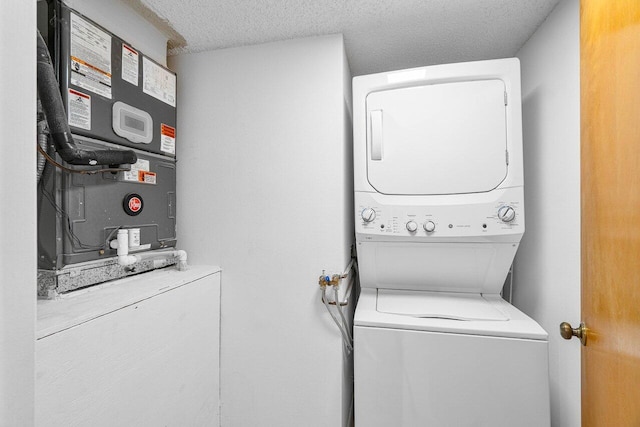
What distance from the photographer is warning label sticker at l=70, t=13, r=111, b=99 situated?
3.63 ft

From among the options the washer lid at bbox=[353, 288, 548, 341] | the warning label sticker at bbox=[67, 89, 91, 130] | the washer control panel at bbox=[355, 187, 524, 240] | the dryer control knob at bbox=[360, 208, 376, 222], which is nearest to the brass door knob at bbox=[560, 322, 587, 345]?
the washer lid at bbox=[353, 288, 548, 341]

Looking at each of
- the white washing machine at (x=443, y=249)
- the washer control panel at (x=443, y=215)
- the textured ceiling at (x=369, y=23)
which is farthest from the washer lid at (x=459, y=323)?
the textured ceiling at (x=369, y=23)

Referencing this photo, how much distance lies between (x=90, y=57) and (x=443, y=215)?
5.67 ft

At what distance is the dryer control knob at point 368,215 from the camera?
4.91ft

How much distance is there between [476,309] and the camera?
4.69 feet

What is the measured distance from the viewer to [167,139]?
1606 millimetres

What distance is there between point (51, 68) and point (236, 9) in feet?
2.70

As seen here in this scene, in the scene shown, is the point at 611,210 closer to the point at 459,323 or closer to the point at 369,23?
the point at 459,323

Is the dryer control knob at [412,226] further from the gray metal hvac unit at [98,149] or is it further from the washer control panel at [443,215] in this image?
the gray metal hvac unit at [98,149]

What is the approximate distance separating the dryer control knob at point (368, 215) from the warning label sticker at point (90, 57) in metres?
1.31

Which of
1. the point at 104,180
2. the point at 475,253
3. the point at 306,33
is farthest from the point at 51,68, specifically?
the point at 475,253

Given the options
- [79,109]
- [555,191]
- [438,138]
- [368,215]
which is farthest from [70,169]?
[555,191]

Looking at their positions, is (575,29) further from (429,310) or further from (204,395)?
(204,395)

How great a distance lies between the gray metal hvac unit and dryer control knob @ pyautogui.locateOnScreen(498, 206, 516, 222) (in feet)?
5.68
